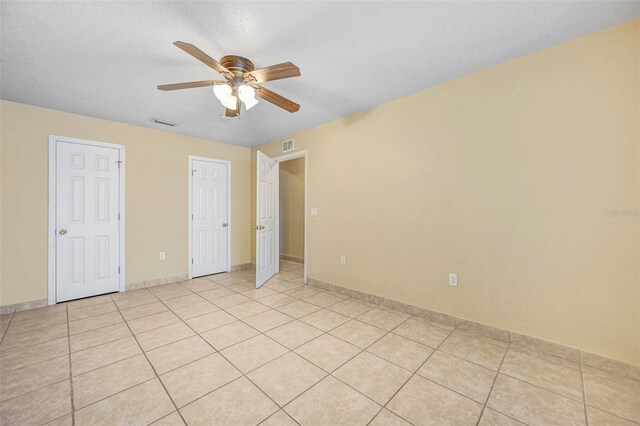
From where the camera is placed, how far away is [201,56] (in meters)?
1.64

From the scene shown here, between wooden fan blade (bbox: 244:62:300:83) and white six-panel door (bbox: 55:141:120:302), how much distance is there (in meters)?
3.00

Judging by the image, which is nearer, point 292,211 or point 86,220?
point 86,220

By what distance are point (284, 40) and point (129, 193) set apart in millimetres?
3404

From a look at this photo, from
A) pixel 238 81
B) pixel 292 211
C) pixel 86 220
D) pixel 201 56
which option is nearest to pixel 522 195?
pixel 238 81

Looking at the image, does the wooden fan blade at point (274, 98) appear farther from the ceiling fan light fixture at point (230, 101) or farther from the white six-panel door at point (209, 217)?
the white six-panel door at point (209, 217)

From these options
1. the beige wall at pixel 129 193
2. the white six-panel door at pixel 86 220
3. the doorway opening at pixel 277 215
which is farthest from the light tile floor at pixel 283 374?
the doorway opening at pixel 277 215

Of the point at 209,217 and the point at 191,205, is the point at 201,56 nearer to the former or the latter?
the point at 191,205

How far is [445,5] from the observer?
5.28 ft

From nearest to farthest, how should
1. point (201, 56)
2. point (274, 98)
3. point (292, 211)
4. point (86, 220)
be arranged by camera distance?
1. point (201, 56)
2. point (274, 98)
3. point (86, 220)
4. point (292, 211)

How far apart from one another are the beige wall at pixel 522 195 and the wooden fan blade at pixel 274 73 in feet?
5.35

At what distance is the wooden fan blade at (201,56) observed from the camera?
1.50 m

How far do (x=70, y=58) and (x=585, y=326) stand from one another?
4801 mm

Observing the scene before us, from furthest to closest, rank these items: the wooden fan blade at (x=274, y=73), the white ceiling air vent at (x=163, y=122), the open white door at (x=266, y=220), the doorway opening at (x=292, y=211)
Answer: the doorway opening at (x=292, y=211)
the open white door at (x=266, y=220)
the white ceiling air vent at (x=163, y=122)
the wooden fan blade at (x=274, y=73)

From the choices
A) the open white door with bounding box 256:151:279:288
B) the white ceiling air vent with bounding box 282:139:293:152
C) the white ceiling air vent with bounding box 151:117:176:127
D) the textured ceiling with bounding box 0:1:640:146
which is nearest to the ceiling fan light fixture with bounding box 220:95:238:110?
the textured ceiling with bounding box 0:1:640:146
